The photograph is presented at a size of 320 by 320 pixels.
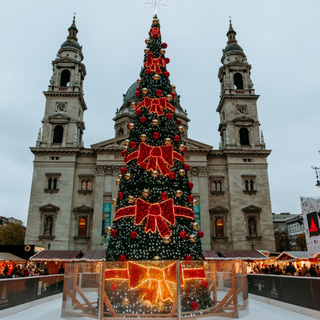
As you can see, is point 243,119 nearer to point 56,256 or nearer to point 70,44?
point 70,44

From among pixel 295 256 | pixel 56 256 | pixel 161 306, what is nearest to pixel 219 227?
pixel 295 256

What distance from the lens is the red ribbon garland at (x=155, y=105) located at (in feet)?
41.7

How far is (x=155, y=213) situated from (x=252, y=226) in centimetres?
3374

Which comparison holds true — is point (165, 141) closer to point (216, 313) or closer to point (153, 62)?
point (153, 62)

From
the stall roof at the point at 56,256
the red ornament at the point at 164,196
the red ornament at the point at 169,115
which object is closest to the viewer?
the red ornament at the point at 164,196

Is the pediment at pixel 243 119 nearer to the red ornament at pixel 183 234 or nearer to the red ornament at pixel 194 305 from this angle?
the red ornament at pixel 183 234

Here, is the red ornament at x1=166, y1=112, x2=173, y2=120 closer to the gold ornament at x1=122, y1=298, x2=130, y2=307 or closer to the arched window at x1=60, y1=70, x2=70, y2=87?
the gold ornament at x1=122, y1=298, x2=130, y2=307

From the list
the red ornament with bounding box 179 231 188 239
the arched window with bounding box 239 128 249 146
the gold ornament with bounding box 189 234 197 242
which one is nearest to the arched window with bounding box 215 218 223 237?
the arched window with bounding box 239 128 249 146

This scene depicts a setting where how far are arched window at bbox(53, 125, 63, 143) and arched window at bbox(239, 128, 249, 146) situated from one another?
84.7 feet

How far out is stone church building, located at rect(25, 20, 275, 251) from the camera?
40.7m

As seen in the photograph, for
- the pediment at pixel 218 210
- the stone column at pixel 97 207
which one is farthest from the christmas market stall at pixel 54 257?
the pediment at pixel 218 210

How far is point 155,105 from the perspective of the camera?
41.9 feet

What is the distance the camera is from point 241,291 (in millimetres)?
10680

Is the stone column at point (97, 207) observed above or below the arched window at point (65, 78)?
below
